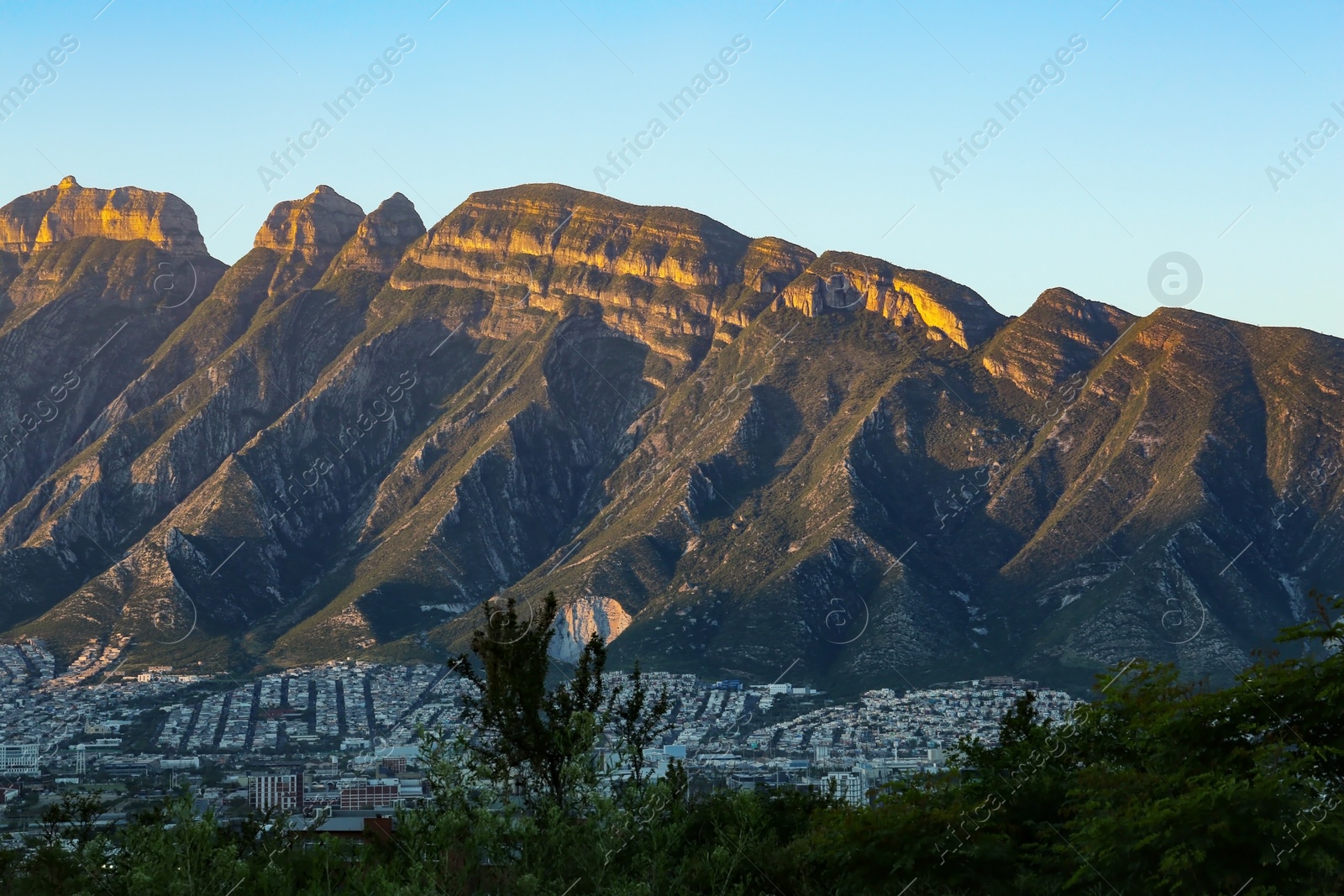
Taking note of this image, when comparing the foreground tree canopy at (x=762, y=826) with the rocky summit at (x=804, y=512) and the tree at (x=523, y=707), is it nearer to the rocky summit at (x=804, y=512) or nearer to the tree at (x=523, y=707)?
the tree at (x=523, y=707)

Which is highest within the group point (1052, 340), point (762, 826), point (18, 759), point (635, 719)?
point (1052, 340)

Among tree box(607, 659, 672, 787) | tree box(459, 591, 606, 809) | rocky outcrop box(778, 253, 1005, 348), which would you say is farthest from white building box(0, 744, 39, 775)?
rocky outcrop box(778, 253, 1005, 348)

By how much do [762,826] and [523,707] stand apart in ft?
20.6

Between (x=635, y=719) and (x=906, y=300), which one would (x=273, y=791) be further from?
(x=906, y=300)

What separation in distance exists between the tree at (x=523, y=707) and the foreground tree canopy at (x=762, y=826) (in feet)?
0.16

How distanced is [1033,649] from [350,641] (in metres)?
60.2

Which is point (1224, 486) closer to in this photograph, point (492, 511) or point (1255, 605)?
point (1255, 605)

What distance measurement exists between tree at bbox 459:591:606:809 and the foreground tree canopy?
5 centimetres

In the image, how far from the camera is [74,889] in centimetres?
2677

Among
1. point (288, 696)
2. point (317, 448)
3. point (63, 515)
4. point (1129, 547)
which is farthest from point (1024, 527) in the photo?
point (63, 515)

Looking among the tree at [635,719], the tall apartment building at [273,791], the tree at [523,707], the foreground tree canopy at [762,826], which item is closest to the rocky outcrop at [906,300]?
the tall apartment building at [273,791]

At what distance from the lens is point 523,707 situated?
32125mm

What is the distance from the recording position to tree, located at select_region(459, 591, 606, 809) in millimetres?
31891

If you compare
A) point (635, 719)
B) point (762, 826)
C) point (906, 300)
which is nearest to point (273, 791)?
point (762, 826)
